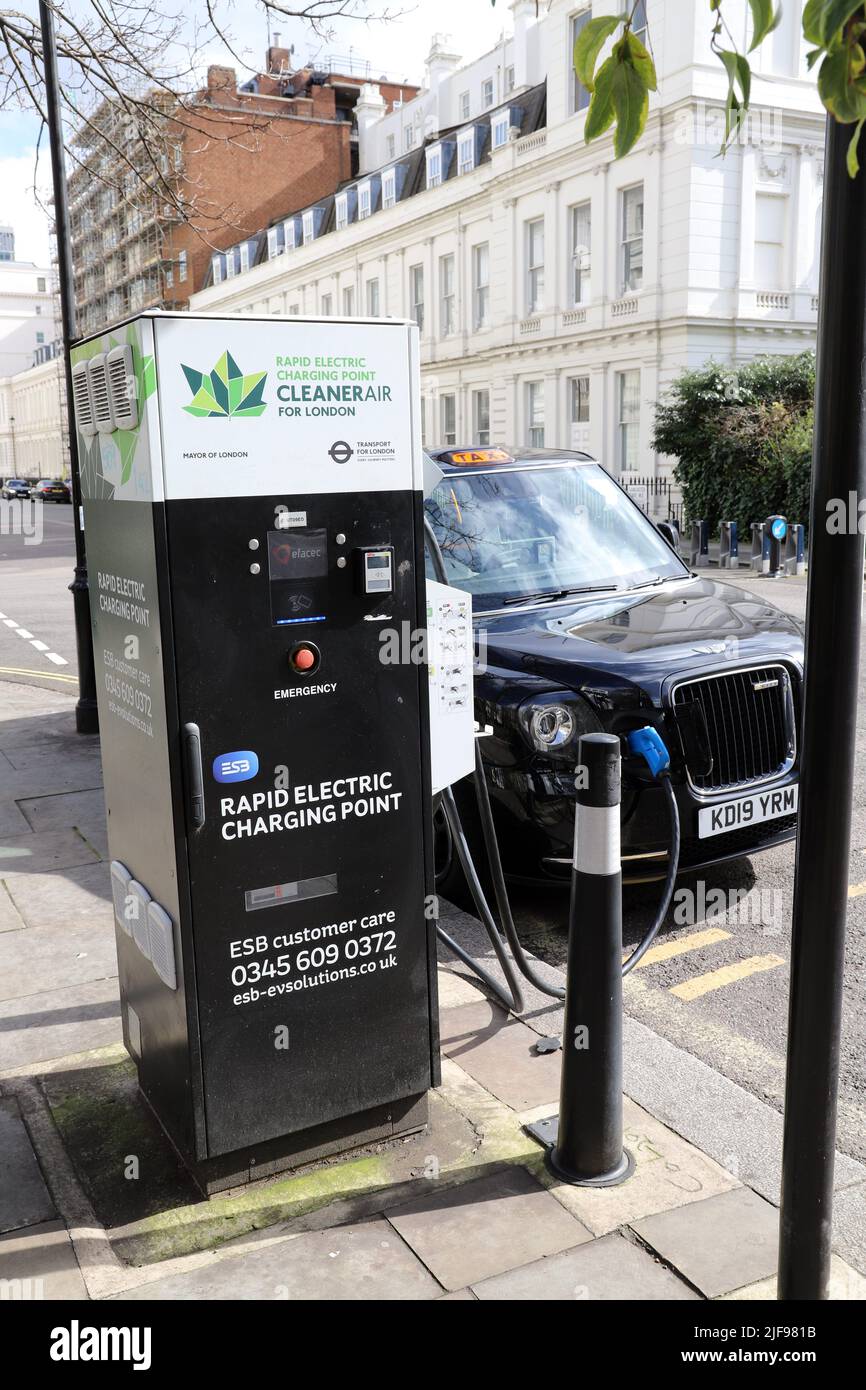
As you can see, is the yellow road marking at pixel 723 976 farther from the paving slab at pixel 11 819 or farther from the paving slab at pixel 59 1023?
the paving slab at pixel 11 819

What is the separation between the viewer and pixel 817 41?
1336 mm

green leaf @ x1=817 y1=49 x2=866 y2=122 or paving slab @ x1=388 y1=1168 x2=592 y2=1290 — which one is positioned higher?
green leaf @ x1=817 y1=49 x2=866 y2=122

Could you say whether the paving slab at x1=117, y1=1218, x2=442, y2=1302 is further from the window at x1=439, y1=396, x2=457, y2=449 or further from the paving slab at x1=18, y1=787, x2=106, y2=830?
the window at x1=439, y1=396, x2=457, y2=449

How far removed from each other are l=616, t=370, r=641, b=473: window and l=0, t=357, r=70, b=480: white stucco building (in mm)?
61041

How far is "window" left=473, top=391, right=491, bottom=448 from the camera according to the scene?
37.7m

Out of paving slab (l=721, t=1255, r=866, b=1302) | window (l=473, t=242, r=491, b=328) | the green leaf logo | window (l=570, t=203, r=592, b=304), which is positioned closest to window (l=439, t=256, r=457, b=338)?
window (l=473, t=242, r=491, b=328)

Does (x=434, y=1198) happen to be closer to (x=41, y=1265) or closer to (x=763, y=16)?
(x=41, y=1265)

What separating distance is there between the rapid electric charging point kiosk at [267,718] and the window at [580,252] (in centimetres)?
3079

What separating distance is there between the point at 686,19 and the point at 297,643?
28712mm

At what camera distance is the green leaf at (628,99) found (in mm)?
1593

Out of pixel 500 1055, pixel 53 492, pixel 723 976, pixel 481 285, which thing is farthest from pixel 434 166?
pixel 500 1055
